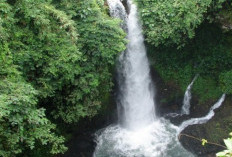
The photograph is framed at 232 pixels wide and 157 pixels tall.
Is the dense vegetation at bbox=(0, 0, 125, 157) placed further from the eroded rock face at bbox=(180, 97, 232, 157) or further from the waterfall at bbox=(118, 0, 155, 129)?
the eroded rock face at bbox=(180, 97, 232, 157)

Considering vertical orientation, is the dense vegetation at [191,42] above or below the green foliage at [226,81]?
above

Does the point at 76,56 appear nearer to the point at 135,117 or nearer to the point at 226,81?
the point at 135,117

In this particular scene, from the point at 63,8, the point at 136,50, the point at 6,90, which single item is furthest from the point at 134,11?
the point at 6,90

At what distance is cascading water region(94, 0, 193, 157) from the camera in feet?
30.0

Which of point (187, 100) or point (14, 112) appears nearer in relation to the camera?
point (14, 112)

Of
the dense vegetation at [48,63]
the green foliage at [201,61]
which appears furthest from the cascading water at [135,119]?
the dense vegetation at [48,63]

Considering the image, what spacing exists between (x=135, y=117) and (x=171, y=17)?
14.4 ft

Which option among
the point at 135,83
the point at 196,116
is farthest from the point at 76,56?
the point at 196,116

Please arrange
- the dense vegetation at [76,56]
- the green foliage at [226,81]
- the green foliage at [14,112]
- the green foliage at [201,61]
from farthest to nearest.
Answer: the green foliage at [226,81], the green foliage at [201,61], the dense vegetation at [76,56], the green foliage at [14,112]

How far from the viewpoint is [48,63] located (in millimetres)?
6441

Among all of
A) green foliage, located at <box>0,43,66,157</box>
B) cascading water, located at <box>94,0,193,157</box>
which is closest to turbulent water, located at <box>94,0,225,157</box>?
cascading water, located at <box>94,0,193,157</box>

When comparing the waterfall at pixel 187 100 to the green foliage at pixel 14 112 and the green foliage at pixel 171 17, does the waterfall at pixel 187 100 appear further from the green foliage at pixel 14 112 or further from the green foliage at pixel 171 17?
the green foliage at pixel 14 112

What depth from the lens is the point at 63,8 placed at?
7.22m

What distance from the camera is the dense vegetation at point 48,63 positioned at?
206 inches
